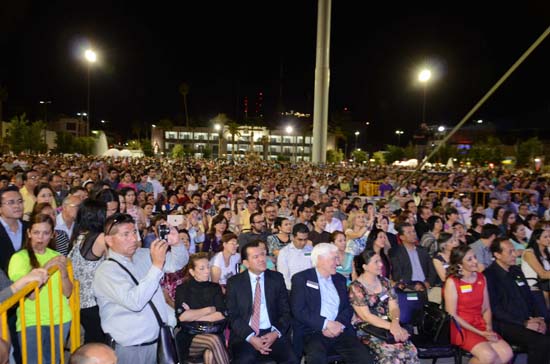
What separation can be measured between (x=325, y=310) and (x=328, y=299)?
0.41 ft

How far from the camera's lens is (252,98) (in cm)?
11775

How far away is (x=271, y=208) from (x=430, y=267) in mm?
3298

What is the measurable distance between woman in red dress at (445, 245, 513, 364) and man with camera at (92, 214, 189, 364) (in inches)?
127

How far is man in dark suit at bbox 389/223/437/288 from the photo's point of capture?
627 centimetres

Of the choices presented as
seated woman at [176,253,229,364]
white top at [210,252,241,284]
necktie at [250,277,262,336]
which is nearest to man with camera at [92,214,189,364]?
seated woman at [176,253,229,364]

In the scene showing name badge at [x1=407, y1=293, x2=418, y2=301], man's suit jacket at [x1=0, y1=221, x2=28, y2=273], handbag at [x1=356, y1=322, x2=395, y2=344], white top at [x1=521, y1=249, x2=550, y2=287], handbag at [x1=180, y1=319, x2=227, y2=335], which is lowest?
handbag at [x1=356, y1=322, x2=395, y2=344]

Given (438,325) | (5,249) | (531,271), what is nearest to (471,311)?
(438,325)

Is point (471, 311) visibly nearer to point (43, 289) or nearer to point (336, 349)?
point (336, 349)

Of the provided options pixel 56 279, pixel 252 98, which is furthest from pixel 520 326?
pixel 252 98

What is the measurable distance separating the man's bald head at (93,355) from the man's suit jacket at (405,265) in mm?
4678

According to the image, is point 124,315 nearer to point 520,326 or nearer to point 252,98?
point 520,326

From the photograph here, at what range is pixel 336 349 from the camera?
4.58 meters

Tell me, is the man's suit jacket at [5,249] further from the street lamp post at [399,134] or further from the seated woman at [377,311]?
the street lamp post at [399,134]

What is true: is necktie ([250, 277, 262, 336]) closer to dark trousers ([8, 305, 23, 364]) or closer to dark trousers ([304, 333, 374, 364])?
dark trousers ([304, 333, 374, 364])
